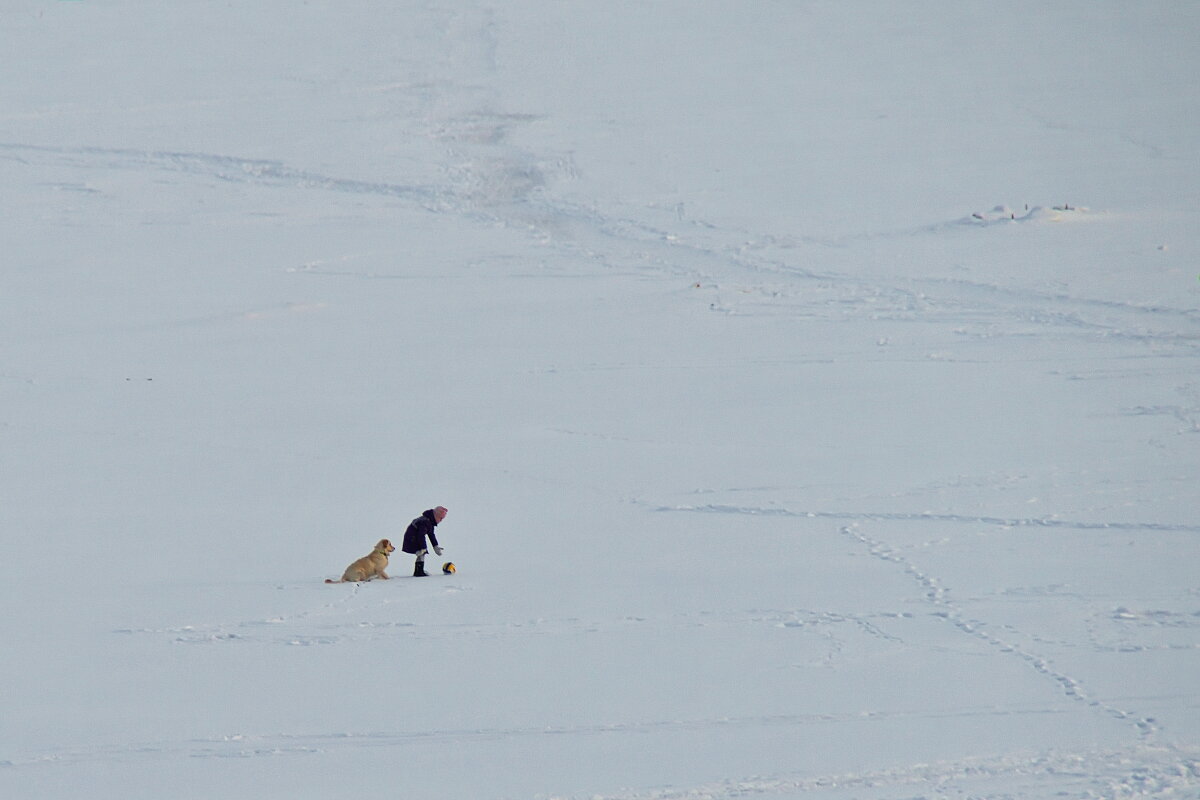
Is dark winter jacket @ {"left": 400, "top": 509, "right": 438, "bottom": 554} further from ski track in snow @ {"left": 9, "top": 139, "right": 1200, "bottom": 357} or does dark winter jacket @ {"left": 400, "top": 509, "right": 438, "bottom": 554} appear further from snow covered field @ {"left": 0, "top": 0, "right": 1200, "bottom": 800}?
ski track in snow @ {"left": 9, "top": 139, "right": 1200, "bottom": 357}

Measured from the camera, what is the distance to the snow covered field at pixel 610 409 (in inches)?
232

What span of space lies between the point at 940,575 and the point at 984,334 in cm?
594

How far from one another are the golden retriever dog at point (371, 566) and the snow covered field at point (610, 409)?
16cm

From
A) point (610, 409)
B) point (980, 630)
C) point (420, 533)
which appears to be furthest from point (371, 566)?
point (610, 409)

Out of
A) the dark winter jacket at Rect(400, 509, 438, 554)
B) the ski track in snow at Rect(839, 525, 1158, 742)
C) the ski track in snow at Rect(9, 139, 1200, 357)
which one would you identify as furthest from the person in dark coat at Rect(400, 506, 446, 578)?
the ski track in snow at Rect(9, 139, 1200, 357)

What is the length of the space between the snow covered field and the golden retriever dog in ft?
0.53

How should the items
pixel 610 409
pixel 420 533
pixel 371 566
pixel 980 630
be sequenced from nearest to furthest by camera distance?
1. pixel 980 630
2. pixel 371 566
3. pixel 420 533
4. pixel 610 409

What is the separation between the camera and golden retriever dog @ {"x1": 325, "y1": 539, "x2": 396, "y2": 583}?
26.9 ft

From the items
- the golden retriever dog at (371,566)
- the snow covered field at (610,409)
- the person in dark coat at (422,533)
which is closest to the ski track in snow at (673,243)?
the snow covered field at (610,409)

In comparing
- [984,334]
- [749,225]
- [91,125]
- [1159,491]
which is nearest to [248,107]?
[91,125]

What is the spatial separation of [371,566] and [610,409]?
385 cm

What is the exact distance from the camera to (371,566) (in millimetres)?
8328

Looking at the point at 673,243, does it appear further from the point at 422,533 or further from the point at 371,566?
the point at 371,566

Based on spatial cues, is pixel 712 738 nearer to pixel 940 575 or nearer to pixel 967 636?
pixel 967 636
